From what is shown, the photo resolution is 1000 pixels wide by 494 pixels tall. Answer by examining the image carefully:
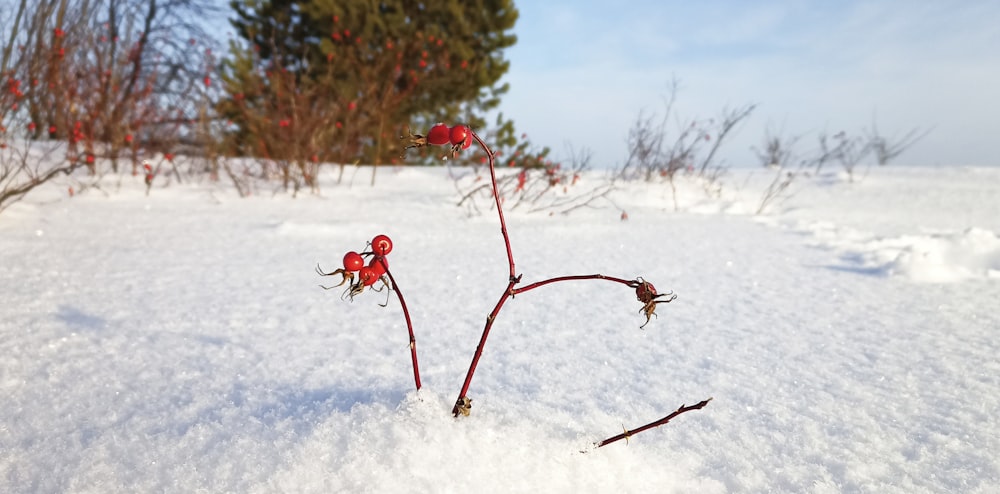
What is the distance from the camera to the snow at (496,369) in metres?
0.76

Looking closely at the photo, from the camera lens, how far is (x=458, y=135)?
0.70 meters

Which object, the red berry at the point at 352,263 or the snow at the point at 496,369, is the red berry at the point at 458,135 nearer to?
the red berry at the point at 352,263

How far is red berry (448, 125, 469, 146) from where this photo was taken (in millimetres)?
698

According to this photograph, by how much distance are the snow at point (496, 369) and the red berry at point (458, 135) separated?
378 millimetres

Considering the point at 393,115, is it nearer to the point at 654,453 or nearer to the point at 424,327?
the point at 424,327

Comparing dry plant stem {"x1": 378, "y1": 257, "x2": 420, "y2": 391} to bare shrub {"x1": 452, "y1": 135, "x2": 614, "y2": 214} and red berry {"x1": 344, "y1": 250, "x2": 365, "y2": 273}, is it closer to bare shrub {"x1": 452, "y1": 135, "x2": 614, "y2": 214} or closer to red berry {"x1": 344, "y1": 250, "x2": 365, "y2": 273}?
red berry {"x1": 344, "y1": 250, "x2": 365, "y2": 273}

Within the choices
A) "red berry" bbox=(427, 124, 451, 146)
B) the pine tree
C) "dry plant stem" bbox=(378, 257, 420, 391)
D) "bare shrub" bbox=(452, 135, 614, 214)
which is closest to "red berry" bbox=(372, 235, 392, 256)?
"dry plant stem" bbox=(378, 257, 420, 391)

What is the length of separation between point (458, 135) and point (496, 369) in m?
0.60

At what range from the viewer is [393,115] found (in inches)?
368

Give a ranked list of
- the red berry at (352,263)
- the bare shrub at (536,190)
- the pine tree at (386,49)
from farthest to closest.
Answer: the pine tree at (386,49)
the bare shrub at (536,190)
the red berry at (352,263)

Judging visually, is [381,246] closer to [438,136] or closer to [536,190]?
[438,136]

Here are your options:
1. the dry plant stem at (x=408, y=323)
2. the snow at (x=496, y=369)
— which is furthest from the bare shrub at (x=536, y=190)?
the dry plant stem at (x=408, y=323)

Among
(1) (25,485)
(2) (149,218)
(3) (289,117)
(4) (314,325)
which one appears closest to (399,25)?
(3) (289,117)

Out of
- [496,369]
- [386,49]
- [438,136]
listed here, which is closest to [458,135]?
[438,136]
